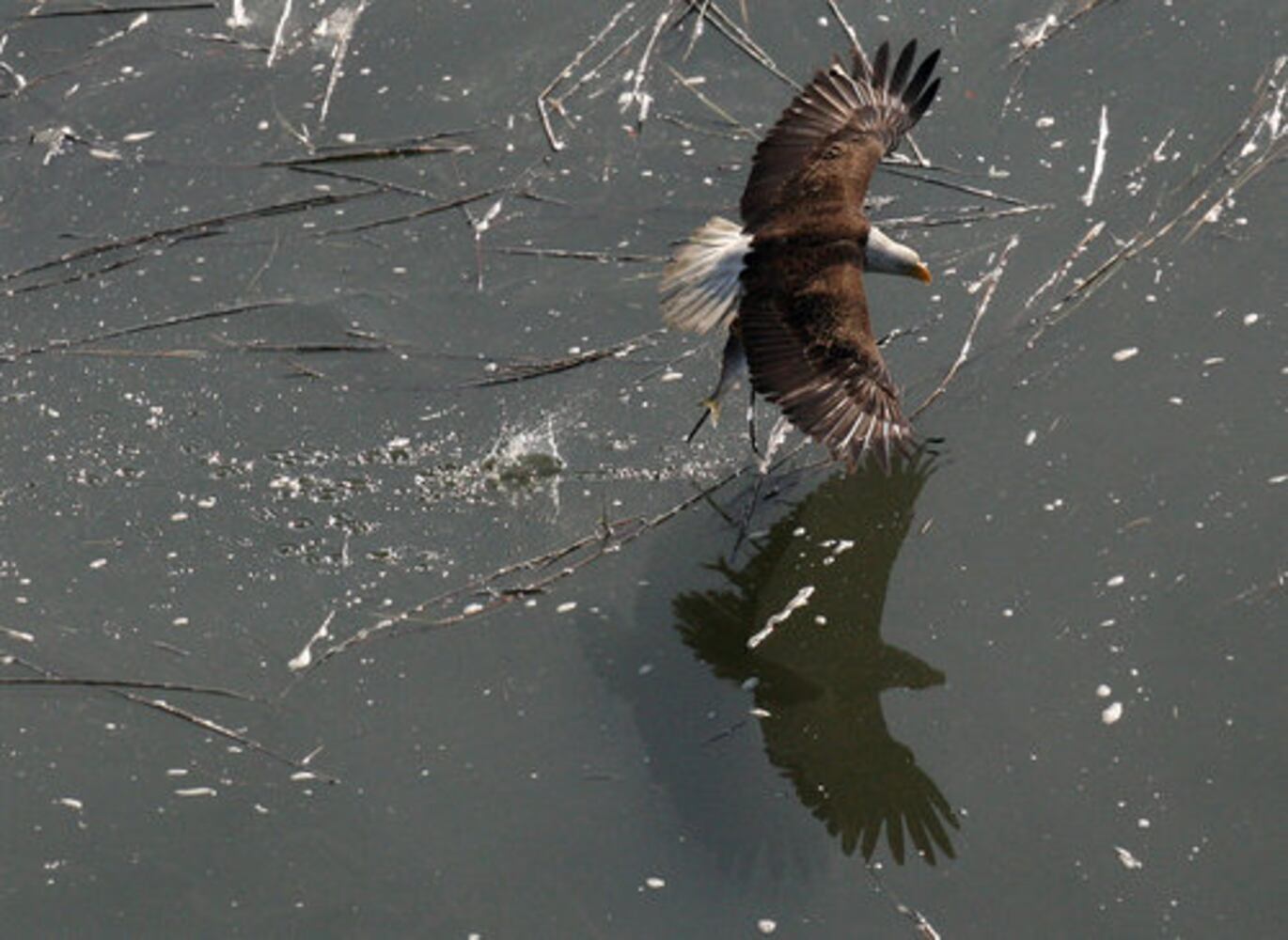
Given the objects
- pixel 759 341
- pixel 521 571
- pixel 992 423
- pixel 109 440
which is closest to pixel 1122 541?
pixel 992 423

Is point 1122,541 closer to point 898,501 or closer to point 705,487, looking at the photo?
point 898,501

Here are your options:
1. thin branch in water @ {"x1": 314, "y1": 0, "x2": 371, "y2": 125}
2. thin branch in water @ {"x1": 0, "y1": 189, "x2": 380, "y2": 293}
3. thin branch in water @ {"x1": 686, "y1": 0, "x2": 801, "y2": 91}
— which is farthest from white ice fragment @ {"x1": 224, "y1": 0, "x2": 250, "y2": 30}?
thin branch in water @ {"x1": 686, "y1": 0, "x2": 801, "y2": 91}

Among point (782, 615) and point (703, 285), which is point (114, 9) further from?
point (782, 615)

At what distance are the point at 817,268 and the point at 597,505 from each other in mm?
805

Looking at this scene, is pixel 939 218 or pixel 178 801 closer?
pixel 178 801

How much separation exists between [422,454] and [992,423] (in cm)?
145

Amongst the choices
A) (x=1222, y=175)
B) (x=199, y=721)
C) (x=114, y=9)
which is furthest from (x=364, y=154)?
(x=1222, y=175)

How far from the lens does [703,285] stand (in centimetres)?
527

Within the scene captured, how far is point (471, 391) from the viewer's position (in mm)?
5746

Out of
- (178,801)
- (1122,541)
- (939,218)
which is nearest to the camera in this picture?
(178,801)

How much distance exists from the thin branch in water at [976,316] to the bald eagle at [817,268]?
8.3 inches

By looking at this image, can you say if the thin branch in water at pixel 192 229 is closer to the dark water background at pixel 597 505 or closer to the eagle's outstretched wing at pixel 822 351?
the dark water background at pixel 597 505

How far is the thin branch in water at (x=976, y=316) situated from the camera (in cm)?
561

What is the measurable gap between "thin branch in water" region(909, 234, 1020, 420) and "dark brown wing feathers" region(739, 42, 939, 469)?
7.8 inches
